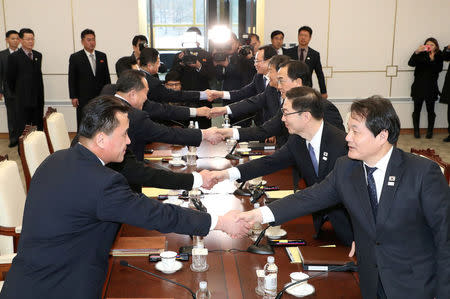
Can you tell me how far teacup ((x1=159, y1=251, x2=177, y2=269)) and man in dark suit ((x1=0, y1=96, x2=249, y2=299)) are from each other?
23 cm

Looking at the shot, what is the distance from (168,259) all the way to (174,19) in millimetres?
8910

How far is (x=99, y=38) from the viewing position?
29.2ft

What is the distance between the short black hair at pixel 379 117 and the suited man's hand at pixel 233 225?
0.85m

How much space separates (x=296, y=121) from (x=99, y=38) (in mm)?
6435

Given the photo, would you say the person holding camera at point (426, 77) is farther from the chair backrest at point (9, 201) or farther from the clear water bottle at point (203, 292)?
the clear water bottle at point (203, 292)

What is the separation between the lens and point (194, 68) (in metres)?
7.54

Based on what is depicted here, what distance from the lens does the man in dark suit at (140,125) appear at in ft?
13.1

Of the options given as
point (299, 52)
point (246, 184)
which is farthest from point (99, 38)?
point (246, 184)

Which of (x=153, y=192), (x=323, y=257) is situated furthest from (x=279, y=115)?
(x=323, y=257)

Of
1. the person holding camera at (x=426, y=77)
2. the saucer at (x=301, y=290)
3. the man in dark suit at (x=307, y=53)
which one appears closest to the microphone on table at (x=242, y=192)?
the saucer at (x=301, y=290)

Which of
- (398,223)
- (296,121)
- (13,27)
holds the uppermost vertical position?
(13,27)

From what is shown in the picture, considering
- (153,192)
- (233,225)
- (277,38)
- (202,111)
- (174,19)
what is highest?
(174,19)

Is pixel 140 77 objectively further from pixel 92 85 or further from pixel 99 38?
pixel 99 38

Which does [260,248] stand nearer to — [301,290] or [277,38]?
[301,290]
